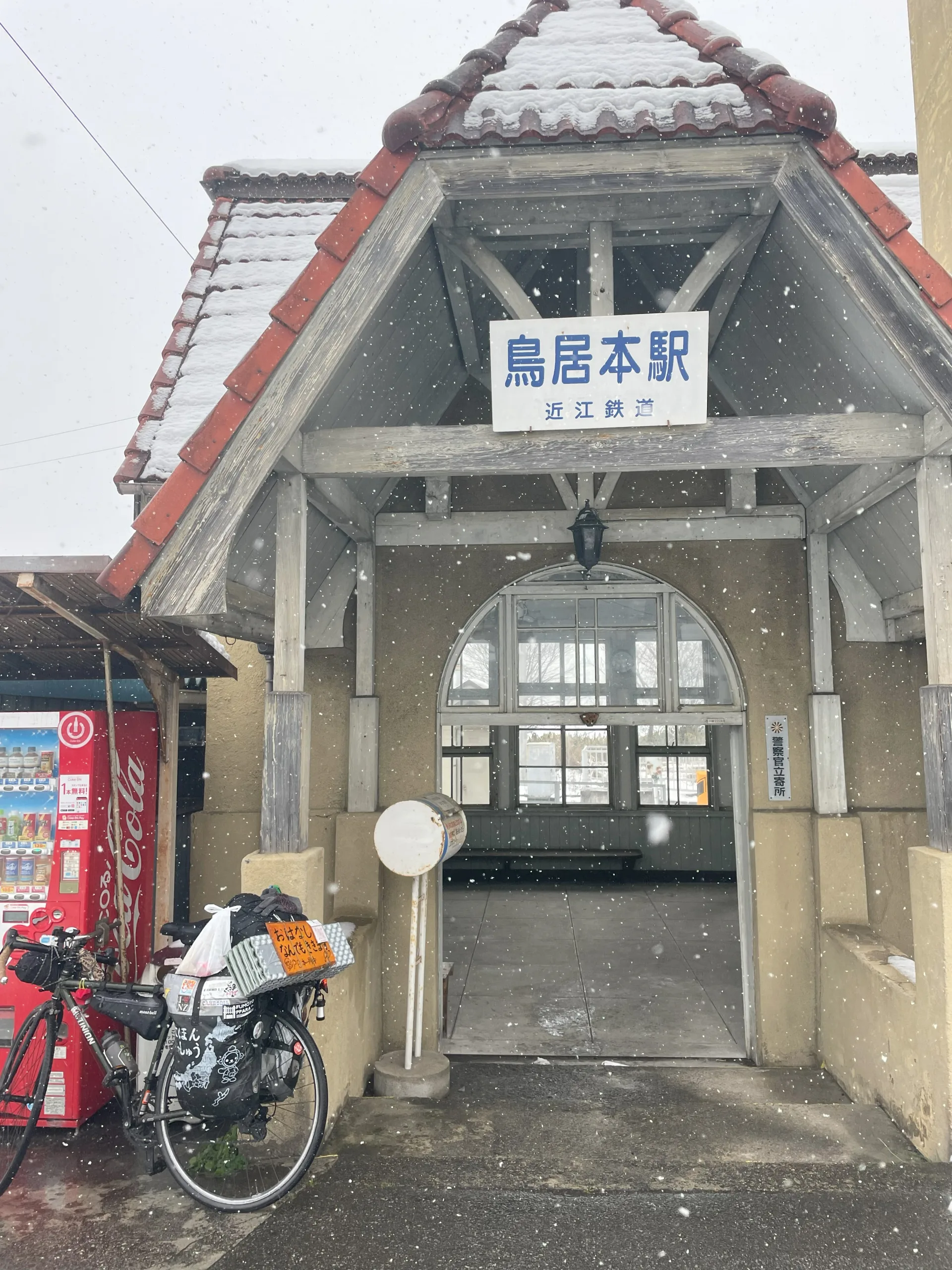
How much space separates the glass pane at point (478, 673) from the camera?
6.41 m

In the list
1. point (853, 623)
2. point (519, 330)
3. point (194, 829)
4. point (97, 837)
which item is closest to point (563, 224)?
point (519, 330)

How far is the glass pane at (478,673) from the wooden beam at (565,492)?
0.95 metres

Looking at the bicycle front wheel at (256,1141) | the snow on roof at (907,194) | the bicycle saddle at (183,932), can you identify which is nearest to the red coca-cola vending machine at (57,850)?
the bicycle front wheel at (256,1141)

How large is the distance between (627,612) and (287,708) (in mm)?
3015

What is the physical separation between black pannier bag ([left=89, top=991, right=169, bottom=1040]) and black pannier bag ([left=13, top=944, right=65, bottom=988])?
0.67ft

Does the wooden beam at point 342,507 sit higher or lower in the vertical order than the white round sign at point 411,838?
higher

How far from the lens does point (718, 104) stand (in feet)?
12.7

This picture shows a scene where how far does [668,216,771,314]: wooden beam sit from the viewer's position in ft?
14.3

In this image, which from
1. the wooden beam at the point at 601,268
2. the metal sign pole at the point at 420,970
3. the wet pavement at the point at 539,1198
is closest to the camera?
the wet pavement at the point at 539,1198

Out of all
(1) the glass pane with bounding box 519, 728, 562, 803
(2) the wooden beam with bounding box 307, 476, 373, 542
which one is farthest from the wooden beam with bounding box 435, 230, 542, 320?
(1) the glass pane with bounding box 519, 728, 562, 803

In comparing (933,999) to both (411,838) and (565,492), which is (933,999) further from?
(565,492)

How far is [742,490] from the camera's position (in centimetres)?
603

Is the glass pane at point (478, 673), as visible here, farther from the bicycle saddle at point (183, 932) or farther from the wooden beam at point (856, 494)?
the bicycle saddle at point (183, 932)

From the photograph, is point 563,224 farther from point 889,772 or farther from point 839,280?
point 889,772
